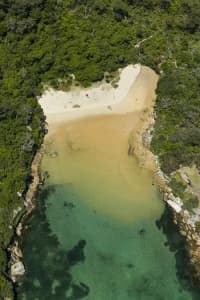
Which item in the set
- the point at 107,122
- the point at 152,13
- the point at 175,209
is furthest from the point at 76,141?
the point at 152,13

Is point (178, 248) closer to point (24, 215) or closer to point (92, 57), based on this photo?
point (24, 215)

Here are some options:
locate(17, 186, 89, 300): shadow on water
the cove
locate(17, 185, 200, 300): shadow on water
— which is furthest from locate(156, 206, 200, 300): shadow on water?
locate(17, 186, 89, 300): shadow on water

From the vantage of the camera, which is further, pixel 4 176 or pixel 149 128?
pixel 149 128

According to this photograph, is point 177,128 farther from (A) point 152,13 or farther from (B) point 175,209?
(A) point 152,13

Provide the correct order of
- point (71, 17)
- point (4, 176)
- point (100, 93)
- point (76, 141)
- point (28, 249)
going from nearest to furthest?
point (28, 249) < point (4, 176) < point (76, 141) < point (100, 93) < point (71, 17)

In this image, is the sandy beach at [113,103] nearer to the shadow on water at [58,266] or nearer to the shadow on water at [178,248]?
the shadow on water at [178,248]

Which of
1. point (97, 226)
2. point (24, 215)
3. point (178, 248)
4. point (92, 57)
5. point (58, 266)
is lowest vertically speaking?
point (58, 266)

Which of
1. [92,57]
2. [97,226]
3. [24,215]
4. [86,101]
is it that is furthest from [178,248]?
[92,57]
